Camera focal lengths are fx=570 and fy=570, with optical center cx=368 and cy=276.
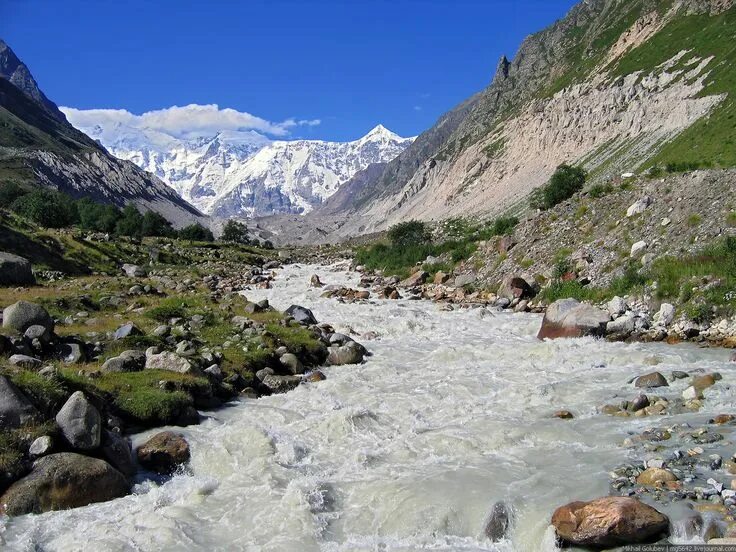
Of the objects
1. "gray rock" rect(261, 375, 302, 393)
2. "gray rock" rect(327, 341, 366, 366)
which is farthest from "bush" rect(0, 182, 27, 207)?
"gray rock" rect(261, 375, 302, 393)

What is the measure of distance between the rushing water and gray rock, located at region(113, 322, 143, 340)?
6488 mm

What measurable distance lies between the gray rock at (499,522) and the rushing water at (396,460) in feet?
0.51

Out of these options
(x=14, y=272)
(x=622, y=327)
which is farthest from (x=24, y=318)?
(x=622, y=327)

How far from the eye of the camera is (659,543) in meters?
9.59

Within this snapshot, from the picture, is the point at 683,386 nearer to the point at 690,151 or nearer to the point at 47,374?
the point at 47,374

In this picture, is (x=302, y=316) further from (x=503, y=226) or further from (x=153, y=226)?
(x=153, y=226)

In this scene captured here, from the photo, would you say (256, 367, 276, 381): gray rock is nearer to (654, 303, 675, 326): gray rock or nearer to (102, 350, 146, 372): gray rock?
(102, 350, 146, 372): gray rock

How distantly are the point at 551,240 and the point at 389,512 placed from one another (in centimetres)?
3162

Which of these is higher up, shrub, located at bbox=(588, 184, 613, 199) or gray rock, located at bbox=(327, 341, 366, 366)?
shrub, located at bbox=(588, 184, 613, 199)

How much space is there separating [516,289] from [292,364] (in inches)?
731

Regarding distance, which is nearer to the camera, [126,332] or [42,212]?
[126,332]

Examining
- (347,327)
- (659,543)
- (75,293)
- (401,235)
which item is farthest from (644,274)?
(401,235)

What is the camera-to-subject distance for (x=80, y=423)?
13133mm

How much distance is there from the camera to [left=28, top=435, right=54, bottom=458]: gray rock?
40.3 ft
